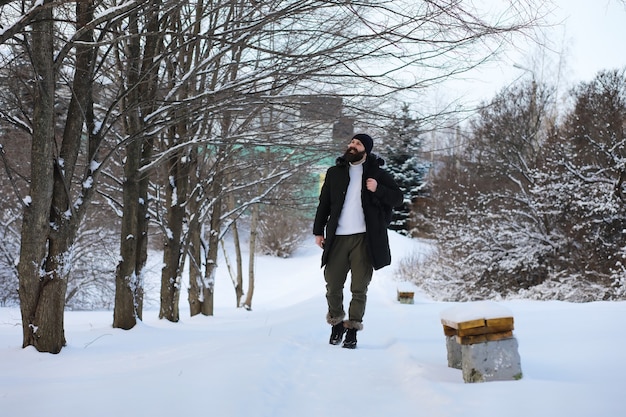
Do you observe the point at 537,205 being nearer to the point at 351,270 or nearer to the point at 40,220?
the point at 351,270

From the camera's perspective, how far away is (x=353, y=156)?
16.3 ft

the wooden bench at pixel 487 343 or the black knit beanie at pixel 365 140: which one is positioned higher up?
the black knit beanie at pixel 365 140

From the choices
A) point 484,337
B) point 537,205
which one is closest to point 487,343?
point 484,337

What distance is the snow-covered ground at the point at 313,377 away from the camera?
276 cm

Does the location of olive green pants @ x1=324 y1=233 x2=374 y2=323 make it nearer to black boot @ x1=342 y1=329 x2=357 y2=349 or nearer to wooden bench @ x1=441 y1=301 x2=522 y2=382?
black boot @ x1=342 y1=329 x2=357 y2=349

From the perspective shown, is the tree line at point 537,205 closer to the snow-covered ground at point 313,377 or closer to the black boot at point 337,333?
the black boot at point 337,333

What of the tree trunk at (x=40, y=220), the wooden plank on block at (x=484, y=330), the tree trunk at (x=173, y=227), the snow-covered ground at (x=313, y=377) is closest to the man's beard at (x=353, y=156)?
the snow-covered ground at (x=313, y=377)

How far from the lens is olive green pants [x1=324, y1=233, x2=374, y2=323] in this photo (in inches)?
193

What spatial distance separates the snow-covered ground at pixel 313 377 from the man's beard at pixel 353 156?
1531 mm

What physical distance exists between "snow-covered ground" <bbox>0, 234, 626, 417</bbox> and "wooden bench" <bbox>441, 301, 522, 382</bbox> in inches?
3.5

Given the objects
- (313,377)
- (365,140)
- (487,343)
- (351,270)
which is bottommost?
(313,377)

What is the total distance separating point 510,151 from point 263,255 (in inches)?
754

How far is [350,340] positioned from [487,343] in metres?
1.77

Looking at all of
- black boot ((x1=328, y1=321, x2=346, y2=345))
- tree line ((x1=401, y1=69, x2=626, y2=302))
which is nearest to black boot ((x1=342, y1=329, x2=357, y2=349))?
black boot ((x1=328, y1=321, x2=346, y2=345))
